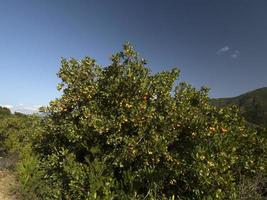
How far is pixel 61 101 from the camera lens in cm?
1033

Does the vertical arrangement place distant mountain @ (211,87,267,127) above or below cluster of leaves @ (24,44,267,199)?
above

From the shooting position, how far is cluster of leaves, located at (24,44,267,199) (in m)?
7.91

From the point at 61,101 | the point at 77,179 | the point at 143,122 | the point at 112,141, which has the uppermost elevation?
the point at 61,101

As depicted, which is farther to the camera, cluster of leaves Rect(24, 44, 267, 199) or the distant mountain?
the distant mountain

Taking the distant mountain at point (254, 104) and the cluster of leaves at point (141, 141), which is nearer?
the cluster of leaves at point (141, 141)

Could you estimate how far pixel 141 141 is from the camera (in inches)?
338

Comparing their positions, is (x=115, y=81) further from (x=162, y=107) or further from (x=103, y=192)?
(x=103, y=192)

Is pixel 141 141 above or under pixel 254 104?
under

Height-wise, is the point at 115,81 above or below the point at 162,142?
above

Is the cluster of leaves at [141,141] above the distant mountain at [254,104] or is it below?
below

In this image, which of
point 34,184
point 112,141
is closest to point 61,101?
point 112,141

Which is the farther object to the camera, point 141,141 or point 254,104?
point 254,104

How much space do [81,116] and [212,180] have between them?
13.7 ft

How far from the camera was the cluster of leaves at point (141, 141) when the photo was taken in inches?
311
